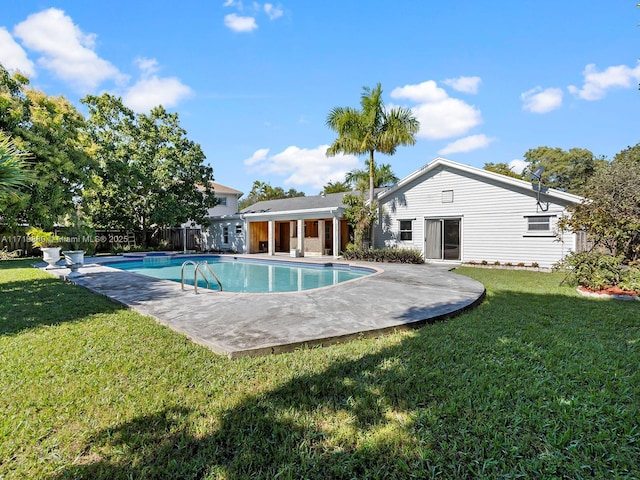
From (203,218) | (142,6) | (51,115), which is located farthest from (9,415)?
(203,218)

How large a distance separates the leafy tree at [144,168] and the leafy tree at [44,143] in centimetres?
696

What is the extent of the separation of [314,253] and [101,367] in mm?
16646

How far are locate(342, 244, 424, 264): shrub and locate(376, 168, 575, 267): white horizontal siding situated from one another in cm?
118

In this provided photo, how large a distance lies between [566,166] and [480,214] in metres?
26.7

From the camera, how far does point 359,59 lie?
13.7 m

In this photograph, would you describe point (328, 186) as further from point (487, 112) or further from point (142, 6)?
point (142, 6)

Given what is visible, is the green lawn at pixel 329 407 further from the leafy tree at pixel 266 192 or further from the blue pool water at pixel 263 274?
the leafy tree at pixel 266 192

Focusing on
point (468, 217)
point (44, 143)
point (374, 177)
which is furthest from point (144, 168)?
point (468, 217)

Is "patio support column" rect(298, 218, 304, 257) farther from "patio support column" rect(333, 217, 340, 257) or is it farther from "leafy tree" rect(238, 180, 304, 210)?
"leafy tree" rect(238, 180, 304, 210)

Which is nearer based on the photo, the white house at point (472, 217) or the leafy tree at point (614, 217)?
the leafy tree at point (614, 217)

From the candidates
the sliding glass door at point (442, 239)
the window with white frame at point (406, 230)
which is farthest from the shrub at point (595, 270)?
the window with white frame at point (406, 230)

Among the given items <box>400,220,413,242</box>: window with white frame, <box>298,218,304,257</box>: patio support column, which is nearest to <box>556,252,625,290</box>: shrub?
<box>400,220,413,242</box>: window with white frame

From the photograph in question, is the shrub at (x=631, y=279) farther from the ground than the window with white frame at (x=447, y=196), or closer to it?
closer to it

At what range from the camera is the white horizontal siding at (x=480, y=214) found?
1306cm
